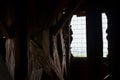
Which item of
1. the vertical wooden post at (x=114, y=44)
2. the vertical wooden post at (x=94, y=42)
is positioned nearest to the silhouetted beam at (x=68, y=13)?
the vertical wooden post at (x=94, y=42)

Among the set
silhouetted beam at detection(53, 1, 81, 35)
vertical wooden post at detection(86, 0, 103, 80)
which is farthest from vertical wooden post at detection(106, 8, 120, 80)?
silhouetted beam at detection(53, 1, 81, 35)

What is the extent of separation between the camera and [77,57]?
8016 mm

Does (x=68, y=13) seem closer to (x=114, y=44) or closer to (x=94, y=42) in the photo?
(x=94, y=42)

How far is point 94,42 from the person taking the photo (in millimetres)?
3168

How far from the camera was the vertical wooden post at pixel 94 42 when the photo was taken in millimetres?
3121

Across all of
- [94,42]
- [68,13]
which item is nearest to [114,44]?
[94,42]

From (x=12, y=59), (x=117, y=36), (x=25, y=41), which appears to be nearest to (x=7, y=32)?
(x=25, y=41)

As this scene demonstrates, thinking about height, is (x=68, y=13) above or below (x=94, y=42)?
above

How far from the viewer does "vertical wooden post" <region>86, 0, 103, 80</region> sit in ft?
10.2

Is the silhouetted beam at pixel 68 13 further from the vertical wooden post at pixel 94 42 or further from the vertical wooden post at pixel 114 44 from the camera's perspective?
the vertical wooden post at pixel 114 44

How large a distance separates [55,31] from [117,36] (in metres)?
1.01

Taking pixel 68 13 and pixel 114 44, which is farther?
pixel 68 13

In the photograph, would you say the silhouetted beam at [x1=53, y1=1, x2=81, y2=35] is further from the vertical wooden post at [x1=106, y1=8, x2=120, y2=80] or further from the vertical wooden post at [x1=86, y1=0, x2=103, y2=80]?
the vertical wooden post at [x1=106, y1=8, x2=120, y2=80]

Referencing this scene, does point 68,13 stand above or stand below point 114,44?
above
